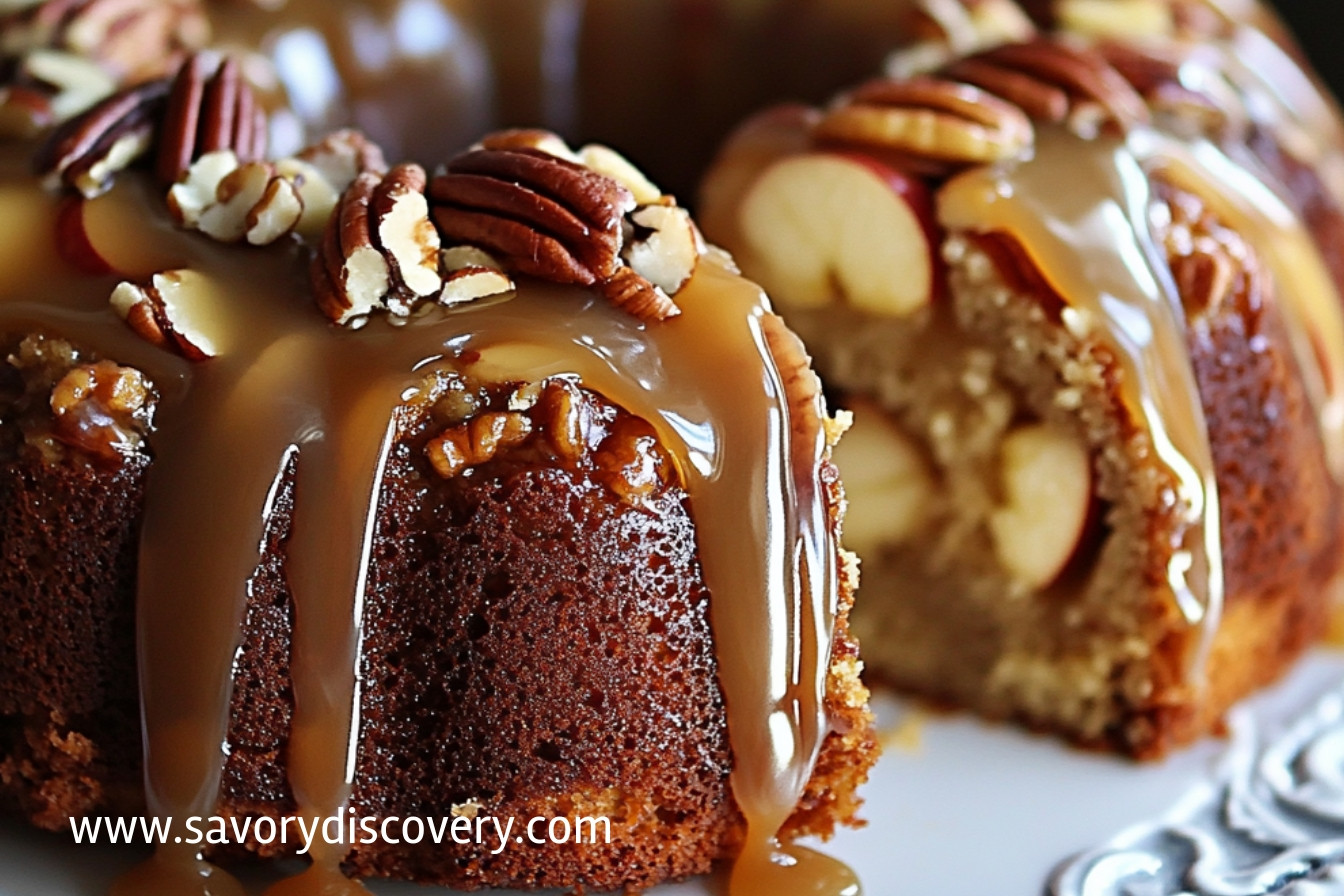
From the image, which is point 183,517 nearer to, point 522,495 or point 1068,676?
point 522,495

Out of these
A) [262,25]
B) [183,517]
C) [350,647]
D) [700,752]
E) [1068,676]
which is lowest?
[1068,676]

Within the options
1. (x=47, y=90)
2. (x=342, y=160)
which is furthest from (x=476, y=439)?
(x=47, y=90)

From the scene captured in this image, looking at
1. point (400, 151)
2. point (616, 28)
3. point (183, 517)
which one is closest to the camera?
point (183, 517)

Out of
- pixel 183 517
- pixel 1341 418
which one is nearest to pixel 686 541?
pixel 183 517

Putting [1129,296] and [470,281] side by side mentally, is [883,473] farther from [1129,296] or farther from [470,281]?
[470,281]

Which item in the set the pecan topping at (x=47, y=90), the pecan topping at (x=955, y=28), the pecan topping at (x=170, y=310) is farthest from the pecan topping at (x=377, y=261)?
the pecan topping at (x=955, y=28)
